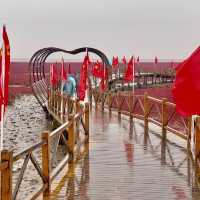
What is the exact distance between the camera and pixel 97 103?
101 feet

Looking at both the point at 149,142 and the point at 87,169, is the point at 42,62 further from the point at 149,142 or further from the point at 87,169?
the point at 87,169

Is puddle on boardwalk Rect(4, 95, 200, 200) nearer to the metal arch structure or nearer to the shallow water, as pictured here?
the shallow water

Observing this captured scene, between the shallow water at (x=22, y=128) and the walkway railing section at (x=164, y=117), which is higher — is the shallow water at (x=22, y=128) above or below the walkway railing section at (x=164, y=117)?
below

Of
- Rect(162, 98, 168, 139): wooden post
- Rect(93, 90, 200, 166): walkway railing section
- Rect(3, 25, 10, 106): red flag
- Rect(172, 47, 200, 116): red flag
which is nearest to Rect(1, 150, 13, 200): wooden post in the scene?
Rect(3, 25, 10, 106): red flag

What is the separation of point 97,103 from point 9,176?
24.7 metres

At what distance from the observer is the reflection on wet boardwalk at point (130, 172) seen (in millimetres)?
8469

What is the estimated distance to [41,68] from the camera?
34.3m

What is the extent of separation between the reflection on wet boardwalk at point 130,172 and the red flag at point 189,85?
185 cm

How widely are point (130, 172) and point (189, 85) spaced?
358cm

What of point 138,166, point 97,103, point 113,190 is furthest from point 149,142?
point 97,103

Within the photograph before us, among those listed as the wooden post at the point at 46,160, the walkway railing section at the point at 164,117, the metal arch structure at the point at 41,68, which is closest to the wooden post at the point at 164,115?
the walkway railing section at the point at 164,117

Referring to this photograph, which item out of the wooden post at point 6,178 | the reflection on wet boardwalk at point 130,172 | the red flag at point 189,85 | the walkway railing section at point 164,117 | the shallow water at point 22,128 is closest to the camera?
the wooden post at point 6,178

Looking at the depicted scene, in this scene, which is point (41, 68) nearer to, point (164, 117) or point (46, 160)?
point (164, 117)

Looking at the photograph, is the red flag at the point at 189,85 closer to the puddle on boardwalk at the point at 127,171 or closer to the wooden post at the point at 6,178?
the puddle on boardwalk at the point at 127,171
